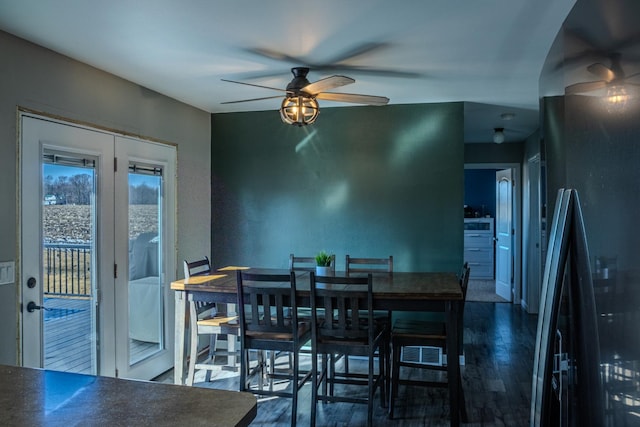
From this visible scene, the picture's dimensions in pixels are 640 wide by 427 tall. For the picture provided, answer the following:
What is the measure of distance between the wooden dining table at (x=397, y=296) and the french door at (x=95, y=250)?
55 cm

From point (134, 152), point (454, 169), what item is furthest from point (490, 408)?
point (134, 152)

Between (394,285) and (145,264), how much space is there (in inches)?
82.6

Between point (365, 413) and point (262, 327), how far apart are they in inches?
38.7

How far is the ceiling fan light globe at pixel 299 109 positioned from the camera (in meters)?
3.24

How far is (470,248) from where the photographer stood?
30.8ft

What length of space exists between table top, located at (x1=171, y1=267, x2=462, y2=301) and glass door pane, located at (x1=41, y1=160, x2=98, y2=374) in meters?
0.63

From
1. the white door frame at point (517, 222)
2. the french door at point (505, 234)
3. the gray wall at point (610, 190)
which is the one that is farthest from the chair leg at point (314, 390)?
the french door at point (505, 234)

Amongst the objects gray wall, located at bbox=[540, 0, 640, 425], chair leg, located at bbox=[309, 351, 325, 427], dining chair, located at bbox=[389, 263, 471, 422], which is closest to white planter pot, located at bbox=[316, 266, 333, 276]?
dining chair, located at bbox=[389, 263, 471, 422]

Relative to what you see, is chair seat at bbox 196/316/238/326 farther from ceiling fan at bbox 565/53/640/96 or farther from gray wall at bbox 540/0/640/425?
ceiling fan at bbox 565/53/640/96

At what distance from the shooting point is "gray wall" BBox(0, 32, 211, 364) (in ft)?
9.09

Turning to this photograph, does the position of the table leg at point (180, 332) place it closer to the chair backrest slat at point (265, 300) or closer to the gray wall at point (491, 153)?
the chair backrest slat at point (265, 300)

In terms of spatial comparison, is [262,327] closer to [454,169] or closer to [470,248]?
[454,169]

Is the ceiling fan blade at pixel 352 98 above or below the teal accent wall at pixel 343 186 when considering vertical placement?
above

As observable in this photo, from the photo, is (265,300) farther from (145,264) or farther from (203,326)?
(145,264)
